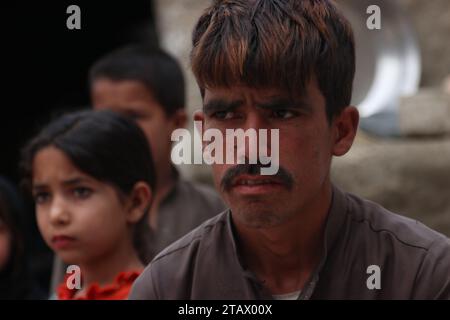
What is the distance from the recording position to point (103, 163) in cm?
262

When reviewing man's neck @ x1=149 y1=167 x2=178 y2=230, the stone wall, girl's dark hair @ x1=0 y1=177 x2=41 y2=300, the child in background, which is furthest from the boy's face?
the stone wall

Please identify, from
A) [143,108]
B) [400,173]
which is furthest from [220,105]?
[400,173]

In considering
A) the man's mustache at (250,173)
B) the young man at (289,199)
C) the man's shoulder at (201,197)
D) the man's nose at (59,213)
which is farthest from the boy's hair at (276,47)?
the man's shoulder at (201,197)

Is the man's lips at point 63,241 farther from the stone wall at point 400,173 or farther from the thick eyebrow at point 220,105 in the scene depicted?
the stone wall at point 400,173

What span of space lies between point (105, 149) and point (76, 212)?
210 millimetres

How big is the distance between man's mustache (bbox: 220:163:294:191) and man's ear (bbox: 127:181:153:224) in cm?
88

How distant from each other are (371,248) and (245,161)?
0.31 m

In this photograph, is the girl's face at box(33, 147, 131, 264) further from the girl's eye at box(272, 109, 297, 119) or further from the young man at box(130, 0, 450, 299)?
the girl's eye at box(272, 109, 297, 119)

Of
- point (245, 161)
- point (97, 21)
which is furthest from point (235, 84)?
point (97, 21)

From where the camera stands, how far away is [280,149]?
5.80 feet

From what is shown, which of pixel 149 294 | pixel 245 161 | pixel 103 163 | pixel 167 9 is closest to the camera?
pixel 245 161

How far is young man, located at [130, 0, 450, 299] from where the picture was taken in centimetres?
177

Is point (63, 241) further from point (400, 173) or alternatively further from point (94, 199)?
point (400, 173)

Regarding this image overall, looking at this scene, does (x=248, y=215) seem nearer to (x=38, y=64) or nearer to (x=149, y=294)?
(x=149, y=294)
